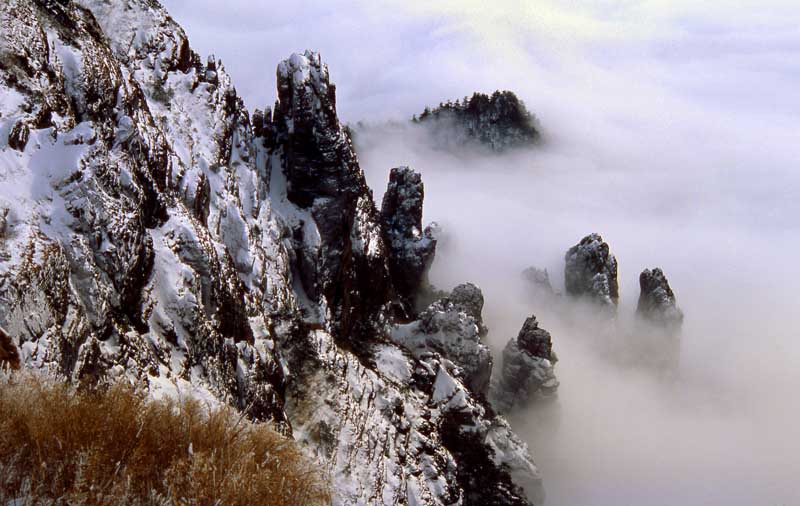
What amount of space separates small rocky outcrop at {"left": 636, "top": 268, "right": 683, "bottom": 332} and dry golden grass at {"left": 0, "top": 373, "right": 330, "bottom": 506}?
4451 inches

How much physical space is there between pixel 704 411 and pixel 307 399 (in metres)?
130

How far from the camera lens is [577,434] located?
341 feet

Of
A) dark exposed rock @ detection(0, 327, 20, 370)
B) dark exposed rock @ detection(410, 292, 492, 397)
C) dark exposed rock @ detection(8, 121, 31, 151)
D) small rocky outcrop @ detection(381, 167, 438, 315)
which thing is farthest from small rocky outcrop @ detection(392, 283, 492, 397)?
dark exposed rock @ detection(0, 327, 20, 370)

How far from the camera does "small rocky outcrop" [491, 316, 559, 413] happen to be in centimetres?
8169

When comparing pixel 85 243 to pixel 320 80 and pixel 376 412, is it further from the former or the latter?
pixel 320 80

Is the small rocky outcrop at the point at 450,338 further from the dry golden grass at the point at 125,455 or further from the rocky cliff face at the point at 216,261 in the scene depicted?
the dry golden grass at the point at 125,455

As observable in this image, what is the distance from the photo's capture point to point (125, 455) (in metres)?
10.1

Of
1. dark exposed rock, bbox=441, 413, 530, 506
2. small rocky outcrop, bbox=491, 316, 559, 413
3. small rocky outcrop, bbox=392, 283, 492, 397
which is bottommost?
dark exposed rock, bbox=441, 413, 530, 506

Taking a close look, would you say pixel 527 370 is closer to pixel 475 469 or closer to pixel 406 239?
pixel 406 239

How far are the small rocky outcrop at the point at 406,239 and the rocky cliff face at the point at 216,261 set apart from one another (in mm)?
13723

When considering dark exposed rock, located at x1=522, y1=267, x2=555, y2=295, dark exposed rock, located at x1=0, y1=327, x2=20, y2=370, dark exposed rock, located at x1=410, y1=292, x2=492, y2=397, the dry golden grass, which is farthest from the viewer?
dark exposed rock, located at x1=522, y1=267, x2=555, y2=295

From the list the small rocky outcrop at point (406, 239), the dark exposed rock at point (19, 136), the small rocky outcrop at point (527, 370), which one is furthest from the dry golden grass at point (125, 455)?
the small rocky outcrop at point (527, 370)

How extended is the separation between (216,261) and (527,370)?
58801mm

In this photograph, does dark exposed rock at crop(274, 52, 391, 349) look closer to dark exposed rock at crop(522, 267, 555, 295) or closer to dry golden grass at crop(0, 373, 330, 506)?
dry golden grass at crop(0, 373, 330, 506)
